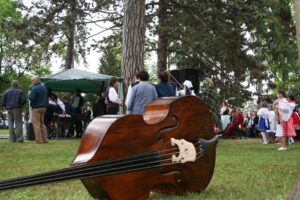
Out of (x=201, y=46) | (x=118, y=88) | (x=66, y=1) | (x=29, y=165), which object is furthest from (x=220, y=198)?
(x=201, y=46)

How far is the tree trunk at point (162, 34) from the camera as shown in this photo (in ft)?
65.9

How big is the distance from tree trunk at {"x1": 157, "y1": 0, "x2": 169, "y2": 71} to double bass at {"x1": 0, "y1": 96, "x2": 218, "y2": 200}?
590 inches

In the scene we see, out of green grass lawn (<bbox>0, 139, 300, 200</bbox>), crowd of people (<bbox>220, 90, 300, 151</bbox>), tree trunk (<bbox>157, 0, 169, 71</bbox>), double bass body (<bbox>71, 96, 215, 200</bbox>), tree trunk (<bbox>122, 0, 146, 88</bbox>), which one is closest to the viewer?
double bass body (<bbox>71, 96, 215, 200</bbox>)

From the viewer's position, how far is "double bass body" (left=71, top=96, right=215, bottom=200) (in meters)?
4.18

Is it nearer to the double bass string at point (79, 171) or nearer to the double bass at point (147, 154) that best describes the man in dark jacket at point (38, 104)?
the double bass at point (147, 154)

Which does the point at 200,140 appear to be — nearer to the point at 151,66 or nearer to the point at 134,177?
the point at 134,177

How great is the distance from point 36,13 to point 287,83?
10574 mm

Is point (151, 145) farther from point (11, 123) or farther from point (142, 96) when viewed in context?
point (11, 123)

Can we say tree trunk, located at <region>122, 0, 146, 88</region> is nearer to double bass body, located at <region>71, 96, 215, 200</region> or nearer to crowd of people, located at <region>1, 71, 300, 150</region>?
crowd of people, located at <region>1, 71, 300, 150</region>

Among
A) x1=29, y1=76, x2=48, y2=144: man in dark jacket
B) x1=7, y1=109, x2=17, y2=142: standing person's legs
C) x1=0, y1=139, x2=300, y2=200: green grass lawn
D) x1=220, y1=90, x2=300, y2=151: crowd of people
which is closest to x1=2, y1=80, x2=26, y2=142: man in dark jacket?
x1=7, y1=109, x2=17, y2=142: standing person's legs

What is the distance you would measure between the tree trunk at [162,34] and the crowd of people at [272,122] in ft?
11.7

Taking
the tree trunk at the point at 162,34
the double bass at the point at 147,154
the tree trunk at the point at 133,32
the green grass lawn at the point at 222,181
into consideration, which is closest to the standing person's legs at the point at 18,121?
the tree trunk at the point at 133,32

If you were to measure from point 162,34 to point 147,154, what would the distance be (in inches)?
631

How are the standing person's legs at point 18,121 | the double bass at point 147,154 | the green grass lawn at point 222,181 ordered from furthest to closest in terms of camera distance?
the standing person's legs at point 18,121 → the green grass lawn at point 222,181 → the double bass at point 147,154
